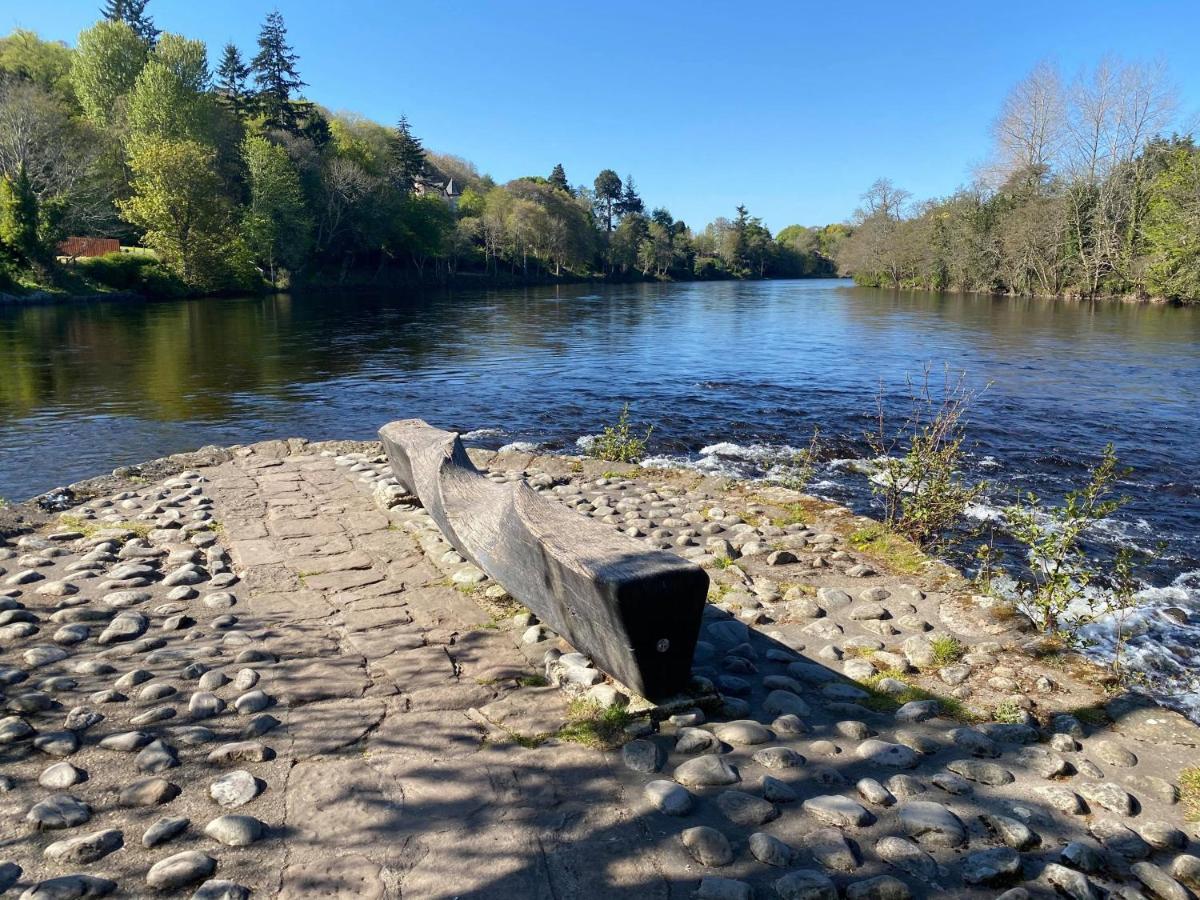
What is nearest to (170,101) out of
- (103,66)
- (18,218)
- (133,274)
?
(103,66)

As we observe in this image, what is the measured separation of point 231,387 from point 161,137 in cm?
4646

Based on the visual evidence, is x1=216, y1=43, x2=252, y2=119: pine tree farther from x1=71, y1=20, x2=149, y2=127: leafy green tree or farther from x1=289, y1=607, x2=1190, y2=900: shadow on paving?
x1=289, y1=607, x2=1190, y2=900: shadow on paving

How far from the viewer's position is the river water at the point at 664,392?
10.6 m

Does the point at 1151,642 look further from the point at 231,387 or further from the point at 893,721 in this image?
the point at 231,387

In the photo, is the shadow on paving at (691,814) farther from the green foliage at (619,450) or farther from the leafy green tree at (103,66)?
the leafy green tree at (103,66)

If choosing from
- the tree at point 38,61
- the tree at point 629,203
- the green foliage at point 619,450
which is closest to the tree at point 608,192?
the tree at point 629,203

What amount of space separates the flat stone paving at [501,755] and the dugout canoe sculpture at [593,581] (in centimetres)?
25

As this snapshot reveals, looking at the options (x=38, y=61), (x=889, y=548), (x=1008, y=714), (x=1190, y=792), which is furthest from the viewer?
(x=38, y=61)

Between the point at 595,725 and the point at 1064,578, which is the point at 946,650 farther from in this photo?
the point at 595,725

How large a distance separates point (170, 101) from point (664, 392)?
57.8m

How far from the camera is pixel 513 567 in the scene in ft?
15.3

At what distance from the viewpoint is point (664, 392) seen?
58.1 feet

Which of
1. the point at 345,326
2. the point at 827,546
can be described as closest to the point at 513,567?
the point at 827,546

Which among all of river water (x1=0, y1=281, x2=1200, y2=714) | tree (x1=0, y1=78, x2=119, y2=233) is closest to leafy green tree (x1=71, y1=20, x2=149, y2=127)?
tree (x1=0, y1=78, x2=119, y2=233)
